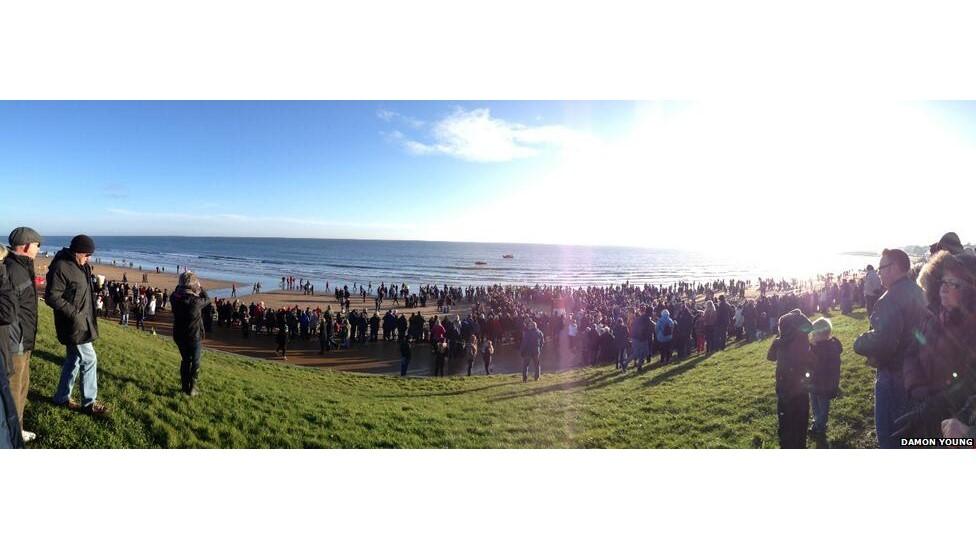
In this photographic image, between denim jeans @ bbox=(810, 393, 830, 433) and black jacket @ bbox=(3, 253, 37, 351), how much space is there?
7.52 meters

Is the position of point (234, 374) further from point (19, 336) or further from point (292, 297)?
point (292, 297)

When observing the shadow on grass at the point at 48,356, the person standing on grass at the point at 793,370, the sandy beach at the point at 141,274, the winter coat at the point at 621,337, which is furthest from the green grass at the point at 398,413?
the sandy beach at the point at 141,274

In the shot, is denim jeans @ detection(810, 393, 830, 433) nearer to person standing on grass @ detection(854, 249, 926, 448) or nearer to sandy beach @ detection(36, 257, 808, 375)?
person standing on grass @ detection(854, 249, 926, 448)

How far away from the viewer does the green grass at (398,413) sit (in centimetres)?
439

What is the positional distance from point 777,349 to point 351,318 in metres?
12.0

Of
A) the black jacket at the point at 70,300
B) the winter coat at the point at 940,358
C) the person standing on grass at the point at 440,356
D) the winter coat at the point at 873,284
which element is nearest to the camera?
the winter coat at the point at 940,358

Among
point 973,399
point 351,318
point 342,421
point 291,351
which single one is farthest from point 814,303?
point 291,351

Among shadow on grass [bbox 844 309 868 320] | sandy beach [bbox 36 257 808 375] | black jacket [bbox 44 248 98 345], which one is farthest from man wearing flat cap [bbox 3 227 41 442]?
shadow on grass [bbox 844 309 868 320]

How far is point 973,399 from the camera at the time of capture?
2.74 metres

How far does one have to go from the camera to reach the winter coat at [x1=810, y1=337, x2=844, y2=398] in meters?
4.20

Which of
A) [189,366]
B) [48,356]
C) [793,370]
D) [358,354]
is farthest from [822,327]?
[358,354]

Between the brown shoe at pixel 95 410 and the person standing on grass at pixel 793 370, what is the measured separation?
6.68 meters

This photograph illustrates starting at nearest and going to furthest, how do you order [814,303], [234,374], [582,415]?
1. [582,415]
2. [234,374]
3. [814,303]

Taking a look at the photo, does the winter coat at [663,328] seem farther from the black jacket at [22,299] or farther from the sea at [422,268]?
the black jacket at [22,299]
